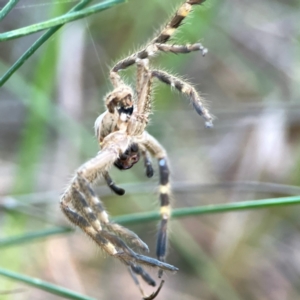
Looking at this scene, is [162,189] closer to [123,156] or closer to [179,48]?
[123,156]

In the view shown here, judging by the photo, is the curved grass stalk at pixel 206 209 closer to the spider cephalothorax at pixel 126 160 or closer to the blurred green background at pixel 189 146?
the spider cephalothorax at pixel 126 160

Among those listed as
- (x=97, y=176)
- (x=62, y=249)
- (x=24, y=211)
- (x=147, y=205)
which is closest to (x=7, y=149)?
(x=62, y=249)

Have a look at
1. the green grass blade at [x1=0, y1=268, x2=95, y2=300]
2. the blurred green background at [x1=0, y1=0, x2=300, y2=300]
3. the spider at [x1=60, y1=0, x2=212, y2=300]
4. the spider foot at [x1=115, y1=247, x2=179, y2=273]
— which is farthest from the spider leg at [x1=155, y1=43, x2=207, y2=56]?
the blurred green background at [x1=0, y1=0, x2=300, y2=300]

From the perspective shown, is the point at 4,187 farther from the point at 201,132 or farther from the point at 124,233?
the point at 124,233

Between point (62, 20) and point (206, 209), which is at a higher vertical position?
point (62, 20)

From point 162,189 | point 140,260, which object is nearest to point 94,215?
point 140,260

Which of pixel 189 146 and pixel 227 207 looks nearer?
pixel 227 207

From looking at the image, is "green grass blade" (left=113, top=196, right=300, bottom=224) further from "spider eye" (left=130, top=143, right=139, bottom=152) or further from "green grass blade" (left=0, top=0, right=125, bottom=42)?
"green grass blade" (left=0, top=0, right=125, bottom=42)
